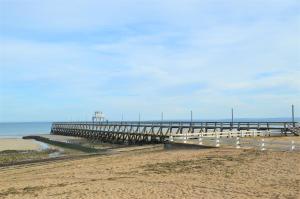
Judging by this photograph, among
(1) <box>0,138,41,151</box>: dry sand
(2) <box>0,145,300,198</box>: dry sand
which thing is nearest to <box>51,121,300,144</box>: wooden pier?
(1) <box>0,138,41,151</box>: dry sand

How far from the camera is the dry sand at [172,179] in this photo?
14164 mm

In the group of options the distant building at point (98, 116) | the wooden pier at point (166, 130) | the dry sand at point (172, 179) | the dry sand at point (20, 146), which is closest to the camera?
the dry sand at point (172, 179)

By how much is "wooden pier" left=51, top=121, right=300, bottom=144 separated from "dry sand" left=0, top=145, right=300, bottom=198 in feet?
39.5

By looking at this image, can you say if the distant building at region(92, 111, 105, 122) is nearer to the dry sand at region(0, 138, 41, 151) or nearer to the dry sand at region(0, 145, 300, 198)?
the dry sand at region(0, 138, 41, 151)

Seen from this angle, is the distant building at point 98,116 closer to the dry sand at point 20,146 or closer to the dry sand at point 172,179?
the dry sand at point 20,146

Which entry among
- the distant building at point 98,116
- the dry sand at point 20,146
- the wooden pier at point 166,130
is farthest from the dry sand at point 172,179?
the distant building at point 98,116

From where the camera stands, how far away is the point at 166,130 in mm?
56719

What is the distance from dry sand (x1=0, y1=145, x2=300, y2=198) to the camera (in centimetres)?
1416

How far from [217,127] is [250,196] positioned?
105 ft

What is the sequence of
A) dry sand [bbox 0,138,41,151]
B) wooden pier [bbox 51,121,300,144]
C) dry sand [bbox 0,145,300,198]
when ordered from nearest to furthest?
dry sand [bbox 0,145,300,198] → wooden pier [bbox 51,121,300,144] → dry sand [bbox 0,138,41,151]

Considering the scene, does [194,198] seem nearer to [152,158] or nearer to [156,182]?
[156,182]

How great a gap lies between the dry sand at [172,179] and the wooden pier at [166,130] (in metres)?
12.0

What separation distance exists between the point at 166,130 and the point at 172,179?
40.2 meters

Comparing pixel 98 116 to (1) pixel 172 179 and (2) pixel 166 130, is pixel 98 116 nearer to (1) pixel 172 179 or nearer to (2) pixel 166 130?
(2) pixel 166 130
